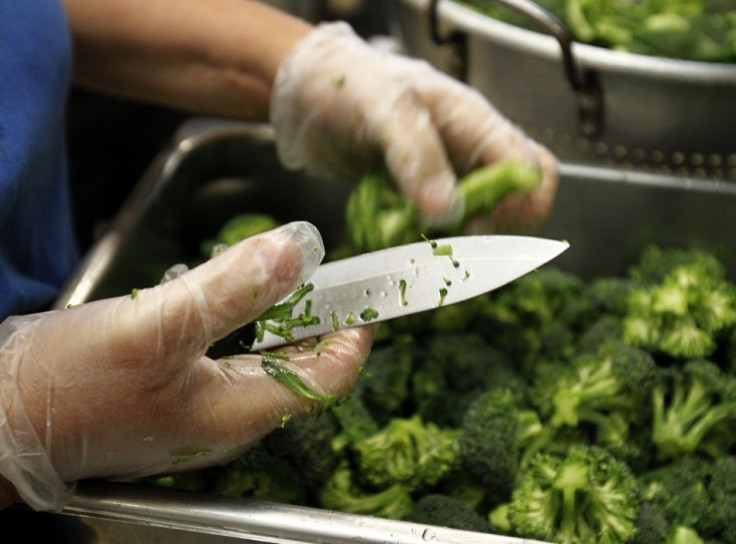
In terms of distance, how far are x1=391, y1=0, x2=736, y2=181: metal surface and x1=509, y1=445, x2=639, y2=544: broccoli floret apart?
663 mm

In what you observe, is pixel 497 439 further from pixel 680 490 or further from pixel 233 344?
pixel 233 344

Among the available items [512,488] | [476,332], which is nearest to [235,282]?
[512,488]

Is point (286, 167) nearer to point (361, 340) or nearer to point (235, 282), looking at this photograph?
point (361, 340)

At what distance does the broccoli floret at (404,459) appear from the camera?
1.08 meters

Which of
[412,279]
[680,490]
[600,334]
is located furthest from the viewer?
[600,334]

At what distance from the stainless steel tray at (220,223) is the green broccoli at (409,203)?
1.00 feet

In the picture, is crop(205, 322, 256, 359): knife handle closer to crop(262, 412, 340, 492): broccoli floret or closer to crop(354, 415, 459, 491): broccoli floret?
crop(262, 412, 340, 492): broccoli floret

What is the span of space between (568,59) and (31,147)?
Answer: 88cm

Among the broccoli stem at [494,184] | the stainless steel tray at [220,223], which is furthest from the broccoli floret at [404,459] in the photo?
the broccoli stem at [494,184]

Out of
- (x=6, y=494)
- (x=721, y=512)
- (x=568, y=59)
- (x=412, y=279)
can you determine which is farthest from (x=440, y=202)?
(x=6, y=494)

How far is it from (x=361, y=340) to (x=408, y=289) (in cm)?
8

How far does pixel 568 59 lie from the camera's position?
1.36 m

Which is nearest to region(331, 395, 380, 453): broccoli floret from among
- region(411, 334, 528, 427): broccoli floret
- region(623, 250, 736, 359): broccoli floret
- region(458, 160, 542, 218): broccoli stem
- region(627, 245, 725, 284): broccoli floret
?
region(411, 334, 528, 427): broccoli floret

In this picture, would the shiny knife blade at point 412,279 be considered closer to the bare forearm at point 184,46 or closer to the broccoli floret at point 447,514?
the broccoli floret at point 447,514
